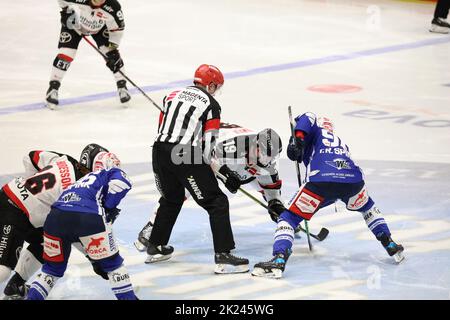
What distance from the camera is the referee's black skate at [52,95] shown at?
11.9 metres

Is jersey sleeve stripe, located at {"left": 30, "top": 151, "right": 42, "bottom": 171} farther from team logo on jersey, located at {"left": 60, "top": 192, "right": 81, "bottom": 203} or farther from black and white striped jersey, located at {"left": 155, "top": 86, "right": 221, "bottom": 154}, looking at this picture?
black and white striped jersey, located at {"left": 155, "top": 86, "right": 221, "bottom": 154}

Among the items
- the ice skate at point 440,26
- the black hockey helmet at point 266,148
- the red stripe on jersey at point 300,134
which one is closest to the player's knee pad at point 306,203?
the red stripe on jersey at point 300,134

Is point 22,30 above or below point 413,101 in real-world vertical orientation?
below

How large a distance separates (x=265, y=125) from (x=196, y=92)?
3891 mm

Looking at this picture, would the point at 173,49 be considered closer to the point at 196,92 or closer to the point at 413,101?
the point at 413,101

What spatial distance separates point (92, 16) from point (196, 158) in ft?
15.9

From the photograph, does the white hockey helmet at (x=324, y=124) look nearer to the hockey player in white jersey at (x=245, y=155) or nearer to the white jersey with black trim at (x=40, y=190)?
the hockey player in white jersey at (x=245, y=155)

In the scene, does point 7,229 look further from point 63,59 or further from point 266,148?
point 63,59

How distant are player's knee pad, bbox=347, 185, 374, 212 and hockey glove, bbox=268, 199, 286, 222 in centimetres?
68

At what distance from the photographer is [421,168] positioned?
9867 mm

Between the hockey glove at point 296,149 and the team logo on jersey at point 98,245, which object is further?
the hockey glove at point 296,149

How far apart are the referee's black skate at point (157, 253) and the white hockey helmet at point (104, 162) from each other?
0.95 metres
